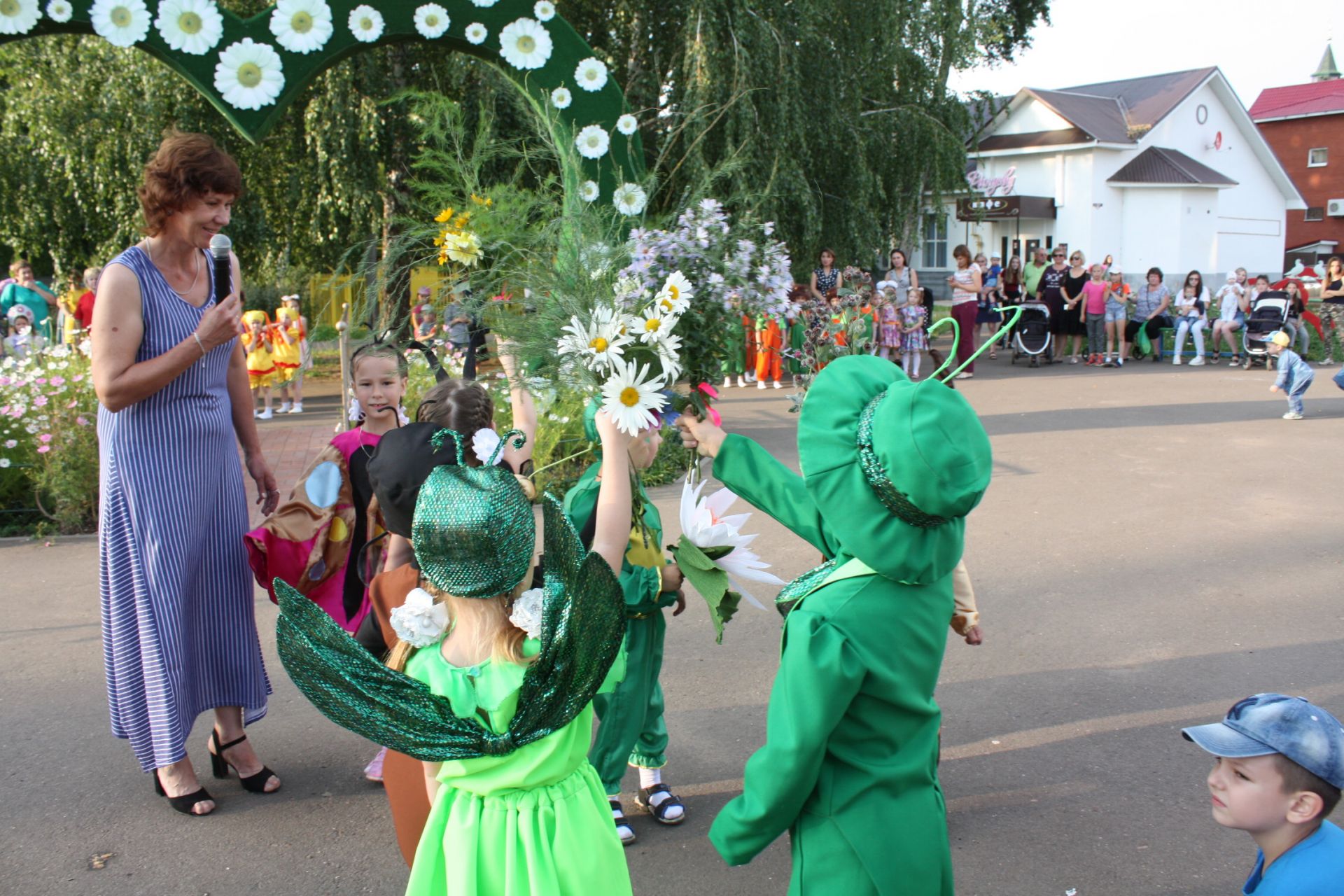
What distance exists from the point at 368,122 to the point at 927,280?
2387 cm

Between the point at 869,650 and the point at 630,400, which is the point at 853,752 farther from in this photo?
the point at 630,400

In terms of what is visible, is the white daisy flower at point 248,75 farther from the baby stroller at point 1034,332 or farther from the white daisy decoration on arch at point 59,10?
the baby stroller at point 1034,332

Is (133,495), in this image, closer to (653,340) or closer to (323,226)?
(653,340)

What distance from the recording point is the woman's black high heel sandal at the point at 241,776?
379 centimetres

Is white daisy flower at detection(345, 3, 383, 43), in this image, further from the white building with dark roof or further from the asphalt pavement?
the white building with dark roof

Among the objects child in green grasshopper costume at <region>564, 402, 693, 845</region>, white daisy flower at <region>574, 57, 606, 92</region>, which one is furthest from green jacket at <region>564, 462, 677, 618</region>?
white daisy flower at <region>574, 57, 606, 92</region>

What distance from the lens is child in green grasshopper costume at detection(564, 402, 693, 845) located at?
3.19m

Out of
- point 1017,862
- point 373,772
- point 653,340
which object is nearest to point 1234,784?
point 1017,862

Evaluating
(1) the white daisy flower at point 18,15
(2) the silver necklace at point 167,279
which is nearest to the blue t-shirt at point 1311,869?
(2) the silver necklace at point 167,279

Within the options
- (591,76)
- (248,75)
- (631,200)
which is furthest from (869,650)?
(248,75)

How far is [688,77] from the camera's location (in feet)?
44.5

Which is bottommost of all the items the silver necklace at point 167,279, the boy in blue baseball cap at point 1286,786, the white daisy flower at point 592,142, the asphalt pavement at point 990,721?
the asphalt pavement at point 990,721

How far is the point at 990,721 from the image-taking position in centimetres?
435

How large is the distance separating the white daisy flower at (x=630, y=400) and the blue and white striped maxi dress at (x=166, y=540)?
1.66 meters
